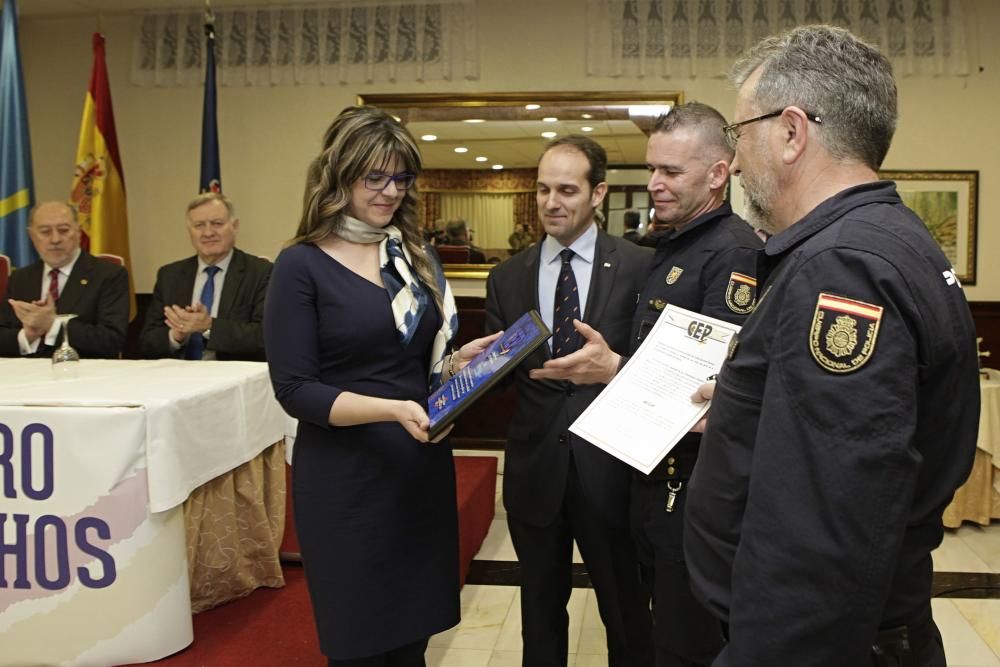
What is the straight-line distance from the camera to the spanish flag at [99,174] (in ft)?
18.1

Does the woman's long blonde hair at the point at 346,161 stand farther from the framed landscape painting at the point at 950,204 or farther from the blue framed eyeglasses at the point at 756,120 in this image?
the framed landscape painting at the point at 950,204

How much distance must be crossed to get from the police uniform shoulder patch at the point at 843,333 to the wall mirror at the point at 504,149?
16.0ft

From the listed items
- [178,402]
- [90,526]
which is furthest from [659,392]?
[90,526]

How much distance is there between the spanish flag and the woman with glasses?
420cm

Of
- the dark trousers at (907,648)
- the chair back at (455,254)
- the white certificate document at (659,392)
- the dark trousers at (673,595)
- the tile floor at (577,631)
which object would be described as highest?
the chair back at (455,254)

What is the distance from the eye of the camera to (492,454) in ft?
19.4

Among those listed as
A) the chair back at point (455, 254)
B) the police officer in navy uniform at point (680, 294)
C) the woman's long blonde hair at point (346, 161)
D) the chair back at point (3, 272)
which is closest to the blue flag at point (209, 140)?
the chair back at point (3, 272)

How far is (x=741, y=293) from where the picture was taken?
1708 mm

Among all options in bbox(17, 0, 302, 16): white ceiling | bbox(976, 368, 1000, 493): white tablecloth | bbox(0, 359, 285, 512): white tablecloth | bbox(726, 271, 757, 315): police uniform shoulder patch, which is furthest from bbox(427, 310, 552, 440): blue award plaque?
bbox(17, 0, 302, 16): white ceiling

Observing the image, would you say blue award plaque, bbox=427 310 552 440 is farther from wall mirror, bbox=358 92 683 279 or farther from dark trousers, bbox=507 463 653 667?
wall mirror, bbox=358 92 683 279

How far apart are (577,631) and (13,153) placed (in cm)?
429

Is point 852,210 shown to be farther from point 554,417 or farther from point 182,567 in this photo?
point 182,567

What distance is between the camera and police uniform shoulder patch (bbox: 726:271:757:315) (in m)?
1.69

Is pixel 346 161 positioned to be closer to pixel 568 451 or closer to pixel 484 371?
pixel 484 371
